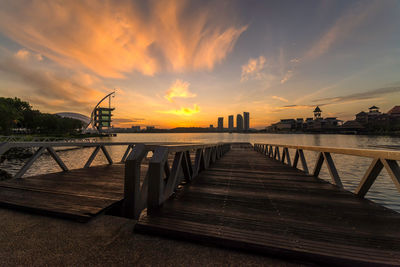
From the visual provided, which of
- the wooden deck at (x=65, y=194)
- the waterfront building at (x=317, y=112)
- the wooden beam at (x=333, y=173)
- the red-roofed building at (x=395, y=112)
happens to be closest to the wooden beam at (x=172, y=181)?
the wooden deck at (x=65, y=194)

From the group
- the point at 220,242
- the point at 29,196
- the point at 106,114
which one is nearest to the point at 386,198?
the point at 220,242

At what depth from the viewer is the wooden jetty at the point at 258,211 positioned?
1.81m

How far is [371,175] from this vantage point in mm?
3242

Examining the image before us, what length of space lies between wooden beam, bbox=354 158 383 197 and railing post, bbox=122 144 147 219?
4.44 meters

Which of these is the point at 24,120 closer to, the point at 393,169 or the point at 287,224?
the point at 287,224

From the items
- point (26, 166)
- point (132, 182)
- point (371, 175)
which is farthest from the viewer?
point (26, 166)

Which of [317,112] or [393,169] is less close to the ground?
[317,112]

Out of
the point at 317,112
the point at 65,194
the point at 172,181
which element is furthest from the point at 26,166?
the point at 317,112

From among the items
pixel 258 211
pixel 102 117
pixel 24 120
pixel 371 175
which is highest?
pixel 102 117

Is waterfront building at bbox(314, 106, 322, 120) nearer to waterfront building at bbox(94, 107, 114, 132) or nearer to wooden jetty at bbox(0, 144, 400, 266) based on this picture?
waterfront building at bbox(94, 107, 114, 132)

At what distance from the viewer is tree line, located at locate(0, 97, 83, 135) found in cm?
3979

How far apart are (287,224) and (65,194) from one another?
4.29 m

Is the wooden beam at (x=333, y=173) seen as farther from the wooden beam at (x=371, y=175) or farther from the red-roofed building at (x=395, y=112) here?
the red-roofed building at (x=395, y=112)

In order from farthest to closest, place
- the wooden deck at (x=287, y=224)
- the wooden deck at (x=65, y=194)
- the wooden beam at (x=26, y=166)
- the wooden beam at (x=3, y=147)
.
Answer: the wooden beam at (x=26, y=166) < the wooden beam at (x=3, y=147) < the wooden deck at (x=65, y=194) < the wooden deck at (x=287, y=224)
